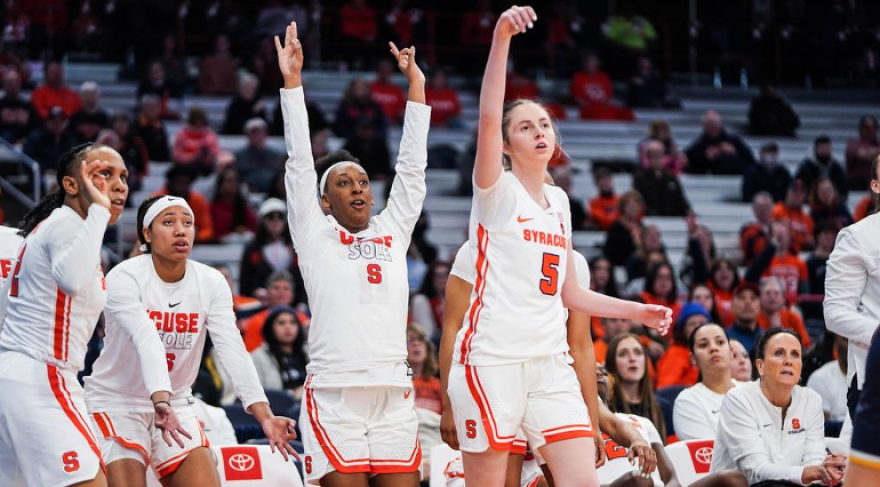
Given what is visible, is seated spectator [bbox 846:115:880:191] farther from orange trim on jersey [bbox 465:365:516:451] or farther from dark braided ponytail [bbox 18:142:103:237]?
dark braided ponytail [bbox 18:142:103:237]

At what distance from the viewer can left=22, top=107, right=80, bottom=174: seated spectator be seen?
44.3ft

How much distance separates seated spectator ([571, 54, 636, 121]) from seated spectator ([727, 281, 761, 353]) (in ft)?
23.7

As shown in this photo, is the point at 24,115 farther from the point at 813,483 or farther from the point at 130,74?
the point at 813,483

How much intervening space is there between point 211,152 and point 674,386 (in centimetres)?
621

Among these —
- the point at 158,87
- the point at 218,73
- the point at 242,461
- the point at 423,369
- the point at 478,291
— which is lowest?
the point at 242,461

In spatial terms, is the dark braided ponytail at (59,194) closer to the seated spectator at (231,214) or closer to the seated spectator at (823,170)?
the seated spectator at (231,214)

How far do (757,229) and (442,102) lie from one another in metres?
4.40

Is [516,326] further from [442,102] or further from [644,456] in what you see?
[442,102]

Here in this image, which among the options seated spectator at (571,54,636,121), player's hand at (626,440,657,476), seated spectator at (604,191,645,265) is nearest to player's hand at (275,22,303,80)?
player's hand at (626,440,657,476)

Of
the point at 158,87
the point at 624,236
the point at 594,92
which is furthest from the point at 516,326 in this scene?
the point at 594,92

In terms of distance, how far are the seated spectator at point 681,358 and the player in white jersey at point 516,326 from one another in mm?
4892

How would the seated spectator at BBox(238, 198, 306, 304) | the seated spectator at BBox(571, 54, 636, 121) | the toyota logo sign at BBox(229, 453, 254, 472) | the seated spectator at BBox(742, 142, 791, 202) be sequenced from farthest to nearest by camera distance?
the seated spectator at BBox(571, 54, 636, 121), the seated spectator at BBox(742, 142, 791, 202), the seated spectator at BBox(238, 198, 306, 304), the toyota logo sign at BBox(229, 453, 254, 472)

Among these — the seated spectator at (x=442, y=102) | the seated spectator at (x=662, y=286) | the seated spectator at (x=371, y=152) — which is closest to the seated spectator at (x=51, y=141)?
the seated spectator at (x=371, y=152)

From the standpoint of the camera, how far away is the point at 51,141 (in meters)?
13.7
